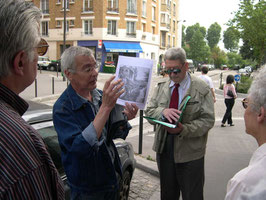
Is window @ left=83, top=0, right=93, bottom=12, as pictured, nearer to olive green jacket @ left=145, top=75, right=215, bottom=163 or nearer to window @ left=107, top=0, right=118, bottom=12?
window @ left=107, top=0, right=118, bottom=12

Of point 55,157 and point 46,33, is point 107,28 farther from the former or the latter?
point 55,157

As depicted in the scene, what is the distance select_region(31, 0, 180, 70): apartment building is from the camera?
3500 cm

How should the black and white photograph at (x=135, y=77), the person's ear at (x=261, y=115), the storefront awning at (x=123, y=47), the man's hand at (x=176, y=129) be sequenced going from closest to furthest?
the person's ear at (x=261, y=115) → the black and white photograph at (x=135, y=77) → the man's hand at (x=176, y=129) → the storefront awning at (x=123, y=47)

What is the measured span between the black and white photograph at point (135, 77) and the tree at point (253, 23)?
56.5 feet

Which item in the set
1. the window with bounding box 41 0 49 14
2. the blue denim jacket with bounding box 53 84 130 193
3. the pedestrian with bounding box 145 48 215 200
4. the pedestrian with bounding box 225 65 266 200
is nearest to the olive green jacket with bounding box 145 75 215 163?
the pedestrian with bounding box 145 48 215 200

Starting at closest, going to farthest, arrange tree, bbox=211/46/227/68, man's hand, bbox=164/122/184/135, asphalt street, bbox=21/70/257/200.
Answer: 1. man's hand, bbox=164/122/184/135
2. asphalt street, bbox=21/70/257/200
3. tree, bbox=211/46/227/68

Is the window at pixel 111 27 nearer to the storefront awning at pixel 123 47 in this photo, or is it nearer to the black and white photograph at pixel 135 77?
the storefront awning at pixel 123 47

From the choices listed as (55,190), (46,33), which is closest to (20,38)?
(55,190)

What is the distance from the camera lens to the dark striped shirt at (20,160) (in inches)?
36.6

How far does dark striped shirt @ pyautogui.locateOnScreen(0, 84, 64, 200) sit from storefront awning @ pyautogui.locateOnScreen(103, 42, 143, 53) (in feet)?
112

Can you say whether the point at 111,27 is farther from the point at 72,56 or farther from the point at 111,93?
the point at 111,93

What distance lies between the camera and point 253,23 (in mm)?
17469

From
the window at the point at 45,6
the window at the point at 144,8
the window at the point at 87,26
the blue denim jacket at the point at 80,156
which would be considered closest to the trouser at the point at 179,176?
the blue denim jacket at the point at 80,156

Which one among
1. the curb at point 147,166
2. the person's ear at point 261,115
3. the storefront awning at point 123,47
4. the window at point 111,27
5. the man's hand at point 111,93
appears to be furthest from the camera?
the window at point 111,27
